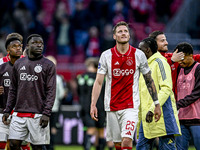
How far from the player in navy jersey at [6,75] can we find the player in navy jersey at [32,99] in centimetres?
51

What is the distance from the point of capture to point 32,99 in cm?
624

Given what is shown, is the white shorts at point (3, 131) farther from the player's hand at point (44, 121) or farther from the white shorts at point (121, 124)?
the white shorts at point (121, 124)

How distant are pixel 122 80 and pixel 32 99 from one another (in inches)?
59.8

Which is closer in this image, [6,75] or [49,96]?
[49,96]

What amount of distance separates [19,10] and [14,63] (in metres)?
10.9

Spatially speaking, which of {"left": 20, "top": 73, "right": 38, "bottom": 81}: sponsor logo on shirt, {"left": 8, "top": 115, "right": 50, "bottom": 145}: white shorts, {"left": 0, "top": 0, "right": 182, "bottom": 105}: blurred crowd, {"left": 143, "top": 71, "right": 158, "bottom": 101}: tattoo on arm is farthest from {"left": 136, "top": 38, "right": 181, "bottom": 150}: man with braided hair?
{"left": 0, "top": 0, "right": 182, "bottom": 105}: blurred crowd

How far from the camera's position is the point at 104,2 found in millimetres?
17922

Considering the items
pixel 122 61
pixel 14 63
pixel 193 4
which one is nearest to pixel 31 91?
pixel 14 63

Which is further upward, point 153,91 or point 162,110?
point 153,91

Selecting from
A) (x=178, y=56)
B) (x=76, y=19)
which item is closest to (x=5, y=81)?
(x=178, y=56)

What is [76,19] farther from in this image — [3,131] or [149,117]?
[149,117]

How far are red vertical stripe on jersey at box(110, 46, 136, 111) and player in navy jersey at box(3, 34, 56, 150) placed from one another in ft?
3.33

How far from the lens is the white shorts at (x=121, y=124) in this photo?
5926 mm

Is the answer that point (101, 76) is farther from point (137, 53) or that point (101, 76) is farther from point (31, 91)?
point (31, 91)
